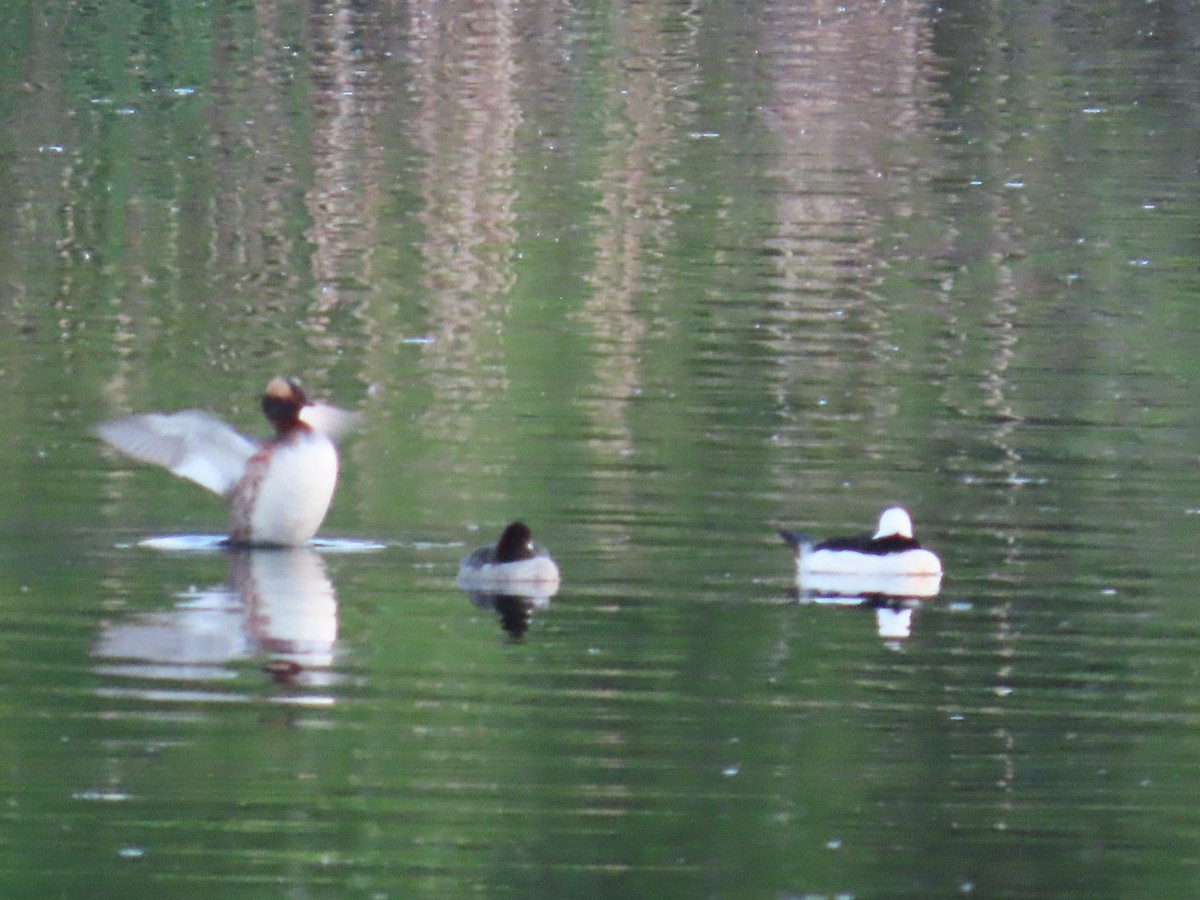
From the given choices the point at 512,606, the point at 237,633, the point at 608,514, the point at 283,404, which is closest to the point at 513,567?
the point at 512,606

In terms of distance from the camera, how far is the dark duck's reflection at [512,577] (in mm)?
13523

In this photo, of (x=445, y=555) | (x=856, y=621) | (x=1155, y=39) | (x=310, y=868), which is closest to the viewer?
(x=310, y=868)

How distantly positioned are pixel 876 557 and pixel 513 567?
1706 mm

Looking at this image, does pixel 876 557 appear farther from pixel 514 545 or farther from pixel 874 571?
pixel 514 545

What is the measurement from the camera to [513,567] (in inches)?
538

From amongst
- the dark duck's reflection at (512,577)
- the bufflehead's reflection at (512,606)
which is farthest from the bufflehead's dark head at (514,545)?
the bufflehead's reflection at (512,606)

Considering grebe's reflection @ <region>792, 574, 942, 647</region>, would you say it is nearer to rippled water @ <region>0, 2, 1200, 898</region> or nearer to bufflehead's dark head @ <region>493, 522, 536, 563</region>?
rippled water @ <region>0, 2, 1200, 898</region>

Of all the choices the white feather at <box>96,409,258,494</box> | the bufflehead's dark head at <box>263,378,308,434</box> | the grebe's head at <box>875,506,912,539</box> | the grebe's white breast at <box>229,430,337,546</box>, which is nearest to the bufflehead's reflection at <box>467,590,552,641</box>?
the grebe's white breast at <box>229,430,337,546</box>

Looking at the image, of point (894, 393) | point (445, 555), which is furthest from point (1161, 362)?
point (445, 555)

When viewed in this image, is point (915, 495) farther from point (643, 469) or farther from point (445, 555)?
point (445, 555)

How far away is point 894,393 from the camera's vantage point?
2005 cm

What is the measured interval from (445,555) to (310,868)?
5264 millimetres

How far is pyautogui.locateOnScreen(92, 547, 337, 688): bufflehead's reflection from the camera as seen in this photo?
12242 mm

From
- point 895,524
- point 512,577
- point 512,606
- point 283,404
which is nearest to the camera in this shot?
point 512,606
